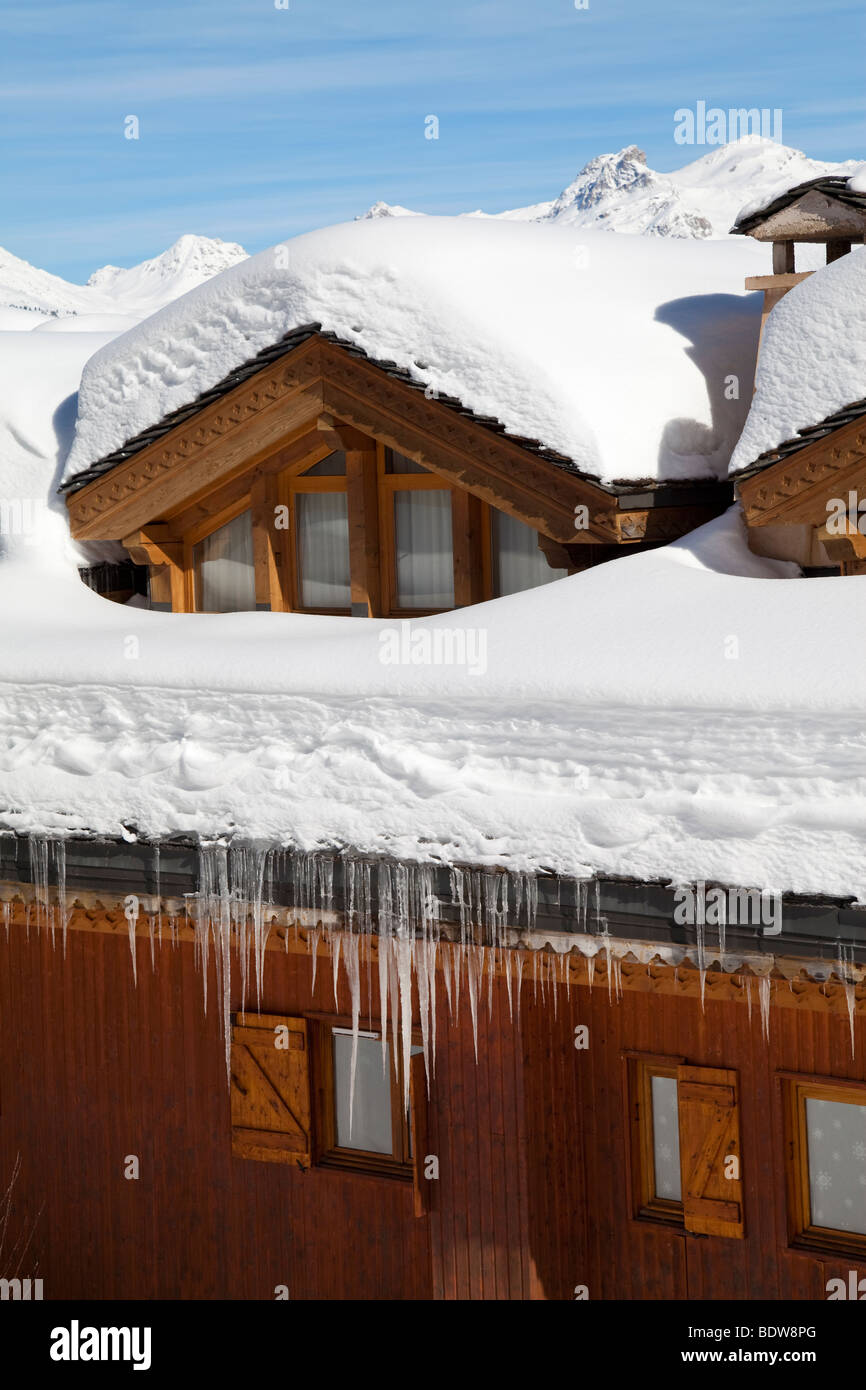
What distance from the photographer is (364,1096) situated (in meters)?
8.33

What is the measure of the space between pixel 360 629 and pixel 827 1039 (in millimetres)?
3215

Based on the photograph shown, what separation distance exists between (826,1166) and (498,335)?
197 inches

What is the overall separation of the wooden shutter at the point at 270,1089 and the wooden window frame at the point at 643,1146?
1858 millimetres

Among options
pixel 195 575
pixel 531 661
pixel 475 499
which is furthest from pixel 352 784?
pixel 195 575

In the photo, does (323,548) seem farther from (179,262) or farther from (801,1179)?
(179,262)

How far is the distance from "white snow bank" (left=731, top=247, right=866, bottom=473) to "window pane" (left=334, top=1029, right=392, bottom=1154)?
152 inches

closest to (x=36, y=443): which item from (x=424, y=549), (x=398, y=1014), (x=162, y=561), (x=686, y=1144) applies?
(x=162, y=561)

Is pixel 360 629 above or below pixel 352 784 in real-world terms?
above

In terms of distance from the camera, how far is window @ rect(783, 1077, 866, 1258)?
23.5 feet

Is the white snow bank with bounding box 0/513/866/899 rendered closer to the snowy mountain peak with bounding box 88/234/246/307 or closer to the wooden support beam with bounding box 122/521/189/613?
the wooden support beam with bounding box 122/521/189/613

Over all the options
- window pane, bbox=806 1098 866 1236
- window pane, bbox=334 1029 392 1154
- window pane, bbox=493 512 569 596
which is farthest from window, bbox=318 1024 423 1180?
window pane, bbox=493 512 569 596

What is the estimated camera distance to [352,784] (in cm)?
638
